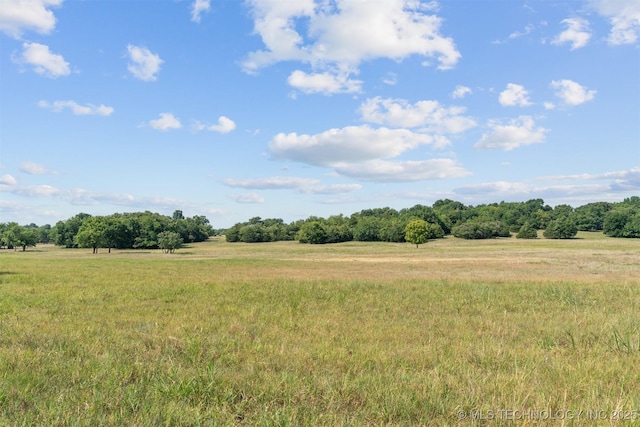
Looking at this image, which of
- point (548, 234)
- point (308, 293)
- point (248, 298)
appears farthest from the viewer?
point (548, 234)

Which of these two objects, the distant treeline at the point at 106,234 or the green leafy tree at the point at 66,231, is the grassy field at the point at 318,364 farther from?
the green leafy tree at the point at 66,231

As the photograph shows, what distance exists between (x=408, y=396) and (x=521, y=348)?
4414 millimetres

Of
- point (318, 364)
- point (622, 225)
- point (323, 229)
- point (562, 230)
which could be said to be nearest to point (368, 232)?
point (323, 229)

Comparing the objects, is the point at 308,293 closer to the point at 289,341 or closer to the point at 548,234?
the point at 289,341

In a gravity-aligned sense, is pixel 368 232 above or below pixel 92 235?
below

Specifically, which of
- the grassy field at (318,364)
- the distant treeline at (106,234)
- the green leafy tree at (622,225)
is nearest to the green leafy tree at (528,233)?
the green leafy tree at (622,225)

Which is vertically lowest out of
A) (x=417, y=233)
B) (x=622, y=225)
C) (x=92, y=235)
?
(x=417, y=233)

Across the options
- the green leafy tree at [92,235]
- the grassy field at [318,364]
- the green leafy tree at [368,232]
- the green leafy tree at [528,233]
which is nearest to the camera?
the grassy field at [318,364]

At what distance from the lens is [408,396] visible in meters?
5.29

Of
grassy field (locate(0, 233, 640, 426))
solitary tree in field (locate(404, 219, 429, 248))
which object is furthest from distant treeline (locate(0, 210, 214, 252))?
grassy field (locate(0, 233, 640, 426))

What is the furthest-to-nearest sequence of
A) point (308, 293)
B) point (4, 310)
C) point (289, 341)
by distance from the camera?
point (308, 293) < point (4, 310) < point (289, 341)

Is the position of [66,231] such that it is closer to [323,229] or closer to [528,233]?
[323,229]

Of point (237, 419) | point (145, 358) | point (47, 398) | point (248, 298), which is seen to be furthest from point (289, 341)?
point (248, 298)

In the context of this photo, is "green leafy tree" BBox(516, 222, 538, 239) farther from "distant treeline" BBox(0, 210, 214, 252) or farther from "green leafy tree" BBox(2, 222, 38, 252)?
"green leafy tree" BBox(2, 222, 38, 252)
